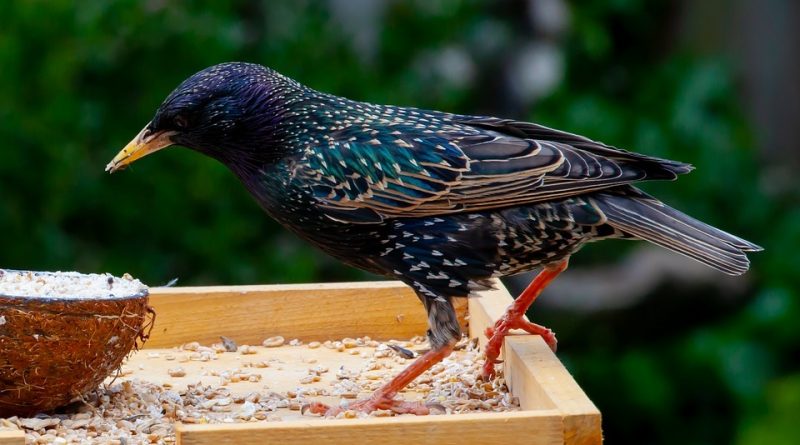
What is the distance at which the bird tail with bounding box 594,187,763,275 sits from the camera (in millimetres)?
3768

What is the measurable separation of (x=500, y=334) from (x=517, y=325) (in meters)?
0.08

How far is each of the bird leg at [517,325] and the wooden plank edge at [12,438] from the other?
1475 millimetres

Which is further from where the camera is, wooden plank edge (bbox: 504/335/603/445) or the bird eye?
the bird eye

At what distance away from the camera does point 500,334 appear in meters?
3.98

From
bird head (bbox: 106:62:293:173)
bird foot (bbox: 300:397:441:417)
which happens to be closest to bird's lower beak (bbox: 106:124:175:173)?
bird head (bbox: 106:62:293:173)

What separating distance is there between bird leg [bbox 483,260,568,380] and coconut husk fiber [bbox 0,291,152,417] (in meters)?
1.07

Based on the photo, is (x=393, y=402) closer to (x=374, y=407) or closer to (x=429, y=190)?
(x=374, y=407)

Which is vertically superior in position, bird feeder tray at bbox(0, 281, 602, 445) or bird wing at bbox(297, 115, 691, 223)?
bird wing at bbox(297, 115, 691, 223)

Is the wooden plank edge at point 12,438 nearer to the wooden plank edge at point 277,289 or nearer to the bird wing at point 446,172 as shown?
the bird wing at point 446,172

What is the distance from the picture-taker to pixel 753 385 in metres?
6.95

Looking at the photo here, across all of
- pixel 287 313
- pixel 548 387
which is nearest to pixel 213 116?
pixel 287 313

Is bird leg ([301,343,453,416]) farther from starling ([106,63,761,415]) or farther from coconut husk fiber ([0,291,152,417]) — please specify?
coconut husk fiber ([0,291,152,417])

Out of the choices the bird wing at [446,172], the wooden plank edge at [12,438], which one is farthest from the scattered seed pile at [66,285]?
the bird wing at [446,172]

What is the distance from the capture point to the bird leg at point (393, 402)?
142 inches
